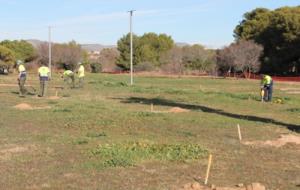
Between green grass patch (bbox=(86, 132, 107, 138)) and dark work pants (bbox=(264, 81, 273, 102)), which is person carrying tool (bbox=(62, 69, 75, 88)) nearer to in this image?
dark work pants (bbox=(264, 81, 273, 102))

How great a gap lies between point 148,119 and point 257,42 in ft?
222

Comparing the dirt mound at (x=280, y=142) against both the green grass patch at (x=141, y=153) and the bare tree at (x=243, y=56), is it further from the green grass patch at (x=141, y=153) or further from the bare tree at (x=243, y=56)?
the bare tree at (x=243, y=56)

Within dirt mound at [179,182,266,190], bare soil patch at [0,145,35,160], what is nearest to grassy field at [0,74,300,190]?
bare soil patch at [0,145,35,160]

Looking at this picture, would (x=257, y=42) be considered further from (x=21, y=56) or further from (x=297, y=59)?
(x=21, y=56)

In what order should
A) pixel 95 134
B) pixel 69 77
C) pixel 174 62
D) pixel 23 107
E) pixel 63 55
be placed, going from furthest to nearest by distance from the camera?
pixel 63 55 → pixel 174 62 → pixel 69 77 → pixel 23 107 → pixel 95 134

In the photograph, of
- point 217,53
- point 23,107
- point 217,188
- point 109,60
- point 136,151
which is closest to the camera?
point 217,188

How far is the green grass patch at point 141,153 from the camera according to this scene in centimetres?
1102

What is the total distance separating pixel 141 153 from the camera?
38.5ft

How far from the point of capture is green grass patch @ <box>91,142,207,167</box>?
11.0 m

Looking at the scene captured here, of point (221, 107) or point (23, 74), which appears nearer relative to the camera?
point (221, 107)

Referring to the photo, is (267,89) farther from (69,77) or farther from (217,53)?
(217,53)

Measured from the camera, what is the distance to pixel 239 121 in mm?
19016

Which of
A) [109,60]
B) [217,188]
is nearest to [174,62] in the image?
[109,60]

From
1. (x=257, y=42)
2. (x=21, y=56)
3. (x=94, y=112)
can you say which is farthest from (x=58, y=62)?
(x=94, y=112)
